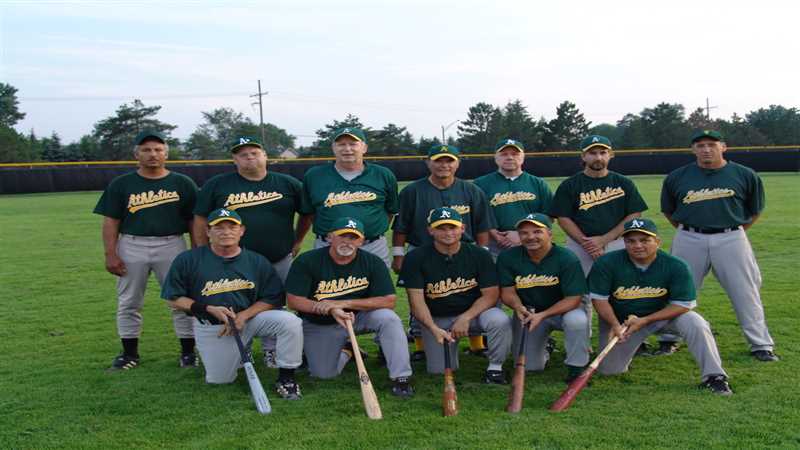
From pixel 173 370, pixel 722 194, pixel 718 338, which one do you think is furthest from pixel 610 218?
pixel 173 370

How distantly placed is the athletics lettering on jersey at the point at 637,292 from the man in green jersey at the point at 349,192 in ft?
6.00

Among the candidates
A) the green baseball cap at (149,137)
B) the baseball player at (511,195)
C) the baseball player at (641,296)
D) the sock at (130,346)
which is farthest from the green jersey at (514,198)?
the sock at (130,346)

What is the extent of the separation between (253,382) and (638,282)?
2.78m

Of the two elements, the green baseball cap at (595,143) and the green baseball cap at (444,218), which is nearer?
the green baseball cap at (444,218)

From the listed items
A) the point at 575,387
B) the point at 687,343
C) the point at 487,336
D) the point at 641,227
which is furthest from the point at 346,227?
the point at 687,343

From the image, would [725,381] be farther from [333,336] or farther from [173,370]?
[173,370]

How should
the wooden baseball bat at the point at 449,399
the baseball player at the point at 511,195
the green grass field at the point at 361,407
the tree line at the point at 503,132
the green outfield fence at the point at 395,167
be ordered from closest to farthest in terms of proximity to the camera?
the green grass field at the point at 361,407 < the wooden baseball bat at the point at 449,399 < the baseball player at the point at 511,195 < the green outfield fence at the point at 395,167 < the tree line at the point at 503,132

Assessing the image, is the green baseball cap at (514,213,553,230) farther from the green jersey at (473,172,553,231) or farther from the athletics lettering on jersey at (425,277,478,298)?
the green jersey at (473,172,553,231)

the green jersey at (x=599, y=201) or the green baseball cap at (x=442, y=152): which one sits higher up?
the green baseball cap at (x=442, y=152)

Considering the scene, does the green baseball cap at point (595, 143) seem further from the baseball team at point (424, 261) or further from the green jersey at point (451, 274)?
the green jersey at point (451, 274)

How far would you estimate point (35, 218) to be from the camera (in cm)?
1841

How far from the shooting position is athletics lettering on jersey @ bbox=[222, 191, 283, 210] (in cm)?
541

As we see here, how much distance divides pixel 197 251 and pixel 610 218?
330cm

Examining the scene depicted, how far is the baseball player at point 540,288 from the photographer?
501 cm
